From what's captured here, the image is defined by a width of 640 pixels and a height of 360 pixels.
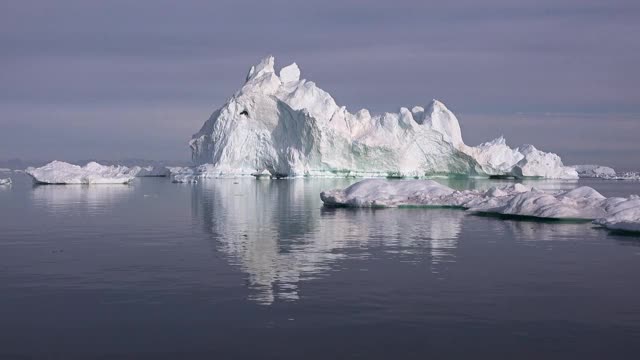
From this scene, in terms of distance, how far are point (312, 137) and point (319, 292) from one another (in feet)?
174

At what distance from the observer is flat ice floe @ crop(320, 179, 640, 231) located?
74.8ft

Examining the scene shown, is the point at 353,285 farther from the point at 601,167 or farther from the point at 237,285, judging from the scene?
the point at 601,167

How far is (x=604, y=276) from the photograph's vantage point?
14.4m

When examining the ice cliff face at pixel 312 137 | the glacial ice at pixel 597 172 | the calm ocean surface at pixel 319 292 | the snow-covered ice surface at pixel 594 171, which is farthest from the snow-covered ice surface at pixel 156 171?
the calm ocean surface at pixel 319 292

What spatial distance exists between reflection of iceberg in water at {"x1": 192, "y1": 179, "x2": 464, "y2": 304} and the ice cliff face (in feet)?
109

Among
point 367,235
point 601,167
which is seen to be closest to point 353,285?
point 367,235

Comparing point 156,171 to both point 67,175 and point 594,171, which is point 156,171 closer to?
point 67,175

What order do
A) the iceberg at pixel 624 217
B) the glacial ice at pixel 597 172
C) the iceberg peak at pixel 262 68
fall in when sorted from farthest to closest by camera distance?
the glacial ice at pixel 597 172
the iceberg peak at pixel 262 68
the iceberg at pixel 624 217

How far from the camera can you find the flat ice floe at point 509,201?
897 inches

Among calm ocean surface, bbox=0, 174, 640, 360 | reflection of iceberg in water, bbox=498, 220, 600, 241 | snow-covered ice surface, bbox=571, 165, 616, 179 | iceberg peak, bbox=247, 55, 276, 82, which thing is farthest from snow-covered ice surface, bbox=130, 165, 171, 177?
reflection of iceberg in water, bbox=498, 220, 600, 241

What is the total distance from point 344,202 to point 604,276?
17.9 meters

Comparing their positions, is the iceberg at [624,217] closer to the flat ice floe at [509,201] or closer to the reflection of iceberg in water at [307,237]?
the flat ice floe at [509,201]

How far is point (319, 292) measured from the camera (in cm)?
1242

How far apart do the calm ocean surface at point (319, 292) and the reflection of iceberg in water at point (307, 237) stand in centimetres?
7
